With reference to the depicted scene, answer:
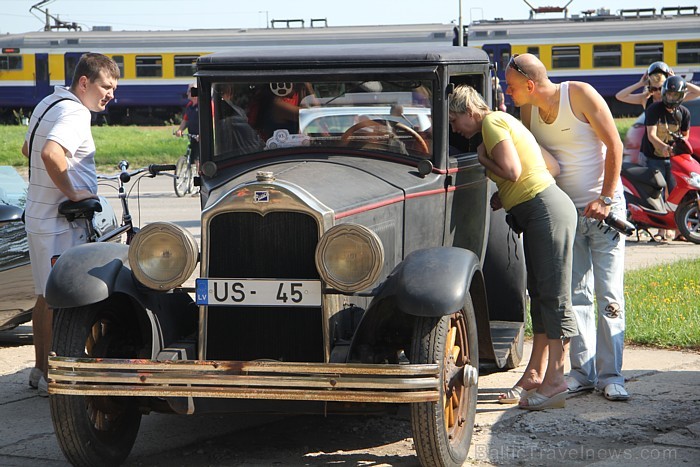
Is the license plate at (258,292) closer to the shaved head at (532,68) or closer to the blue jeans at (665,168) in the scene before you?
the shaved head at (532,68)

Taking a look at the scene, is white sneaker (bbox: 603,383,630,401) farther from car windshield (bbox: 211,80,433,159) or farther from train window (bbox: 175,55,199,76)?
train window (bbox: 175,55,199,76)

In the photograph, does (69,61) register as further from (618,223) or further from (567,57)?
(618,223)

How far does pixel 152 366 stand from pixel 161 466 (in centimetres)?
72

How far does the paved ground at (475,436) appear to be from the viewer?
189 inches

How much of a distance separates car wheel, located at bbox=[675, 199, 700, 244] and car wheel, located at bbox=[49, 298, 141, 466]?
8.47 meters

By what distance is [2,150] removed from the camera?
25.2m

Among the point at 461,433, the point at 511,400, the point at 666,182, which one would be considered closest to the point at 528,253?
the point at 511,400

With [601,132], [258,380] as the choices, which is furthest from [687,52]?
[258,380]

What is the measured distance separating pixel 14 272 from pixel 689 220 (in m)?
7.90

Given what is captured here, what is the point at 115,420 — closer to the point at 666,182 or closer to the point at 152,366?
the point at 152,366

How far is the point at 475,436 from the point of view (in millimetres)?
5141

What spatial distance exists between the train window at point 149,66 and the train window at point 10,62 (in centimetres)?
473

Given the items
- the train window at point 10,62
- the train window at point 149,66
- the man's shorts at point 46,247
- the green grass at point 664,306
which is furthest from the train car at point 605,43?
the man's shorts at point 46,247

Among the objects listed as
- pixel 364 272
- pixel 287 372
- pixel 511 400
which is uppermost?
pixel 364 272
